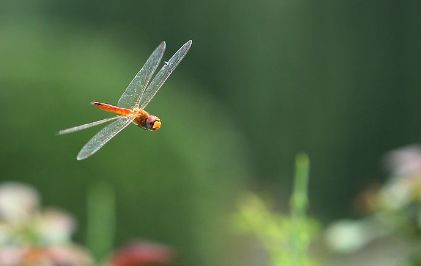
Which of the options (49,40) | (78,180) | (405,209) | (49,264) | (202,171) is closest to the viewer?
(49,264)

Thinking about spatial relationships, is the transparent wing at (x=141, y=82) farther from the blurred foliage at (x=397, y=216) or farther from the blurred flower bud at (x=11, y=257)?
the blurred foliage at (x=397, y=216)

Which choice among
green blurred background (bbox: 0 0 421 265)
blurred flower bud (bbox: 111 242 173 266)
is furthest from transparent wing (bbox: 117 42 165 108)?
green blurred background (bbox: 0 0 421 265)

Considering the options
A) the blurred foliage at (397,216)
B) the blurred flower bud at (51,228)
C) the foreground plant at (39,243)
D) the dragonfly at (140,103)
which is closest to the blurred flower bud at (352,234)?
the blurred foliage at (397,216)

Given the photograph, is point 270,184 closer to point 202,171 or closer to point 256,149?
point 256,149

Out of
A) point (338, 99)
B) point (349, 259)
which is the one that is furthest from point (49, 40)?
point (338, 99)

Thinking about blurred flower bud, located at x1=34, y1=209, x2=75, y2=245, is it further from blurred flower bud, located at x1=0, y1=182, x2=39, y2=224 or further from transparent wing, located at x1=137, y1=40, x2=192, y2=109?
transparent wing, located at x1=137, y1=40, x2=192, y2=109

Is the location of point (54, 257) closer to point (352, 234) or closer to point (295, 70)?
point (352, 234)

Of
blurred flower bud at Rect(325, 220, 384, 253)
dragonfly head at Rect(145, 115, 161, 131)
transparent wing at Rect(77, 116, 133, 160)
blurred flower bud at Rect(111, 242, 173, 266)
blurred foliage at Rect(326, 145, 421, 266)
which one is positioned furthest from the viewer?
blurred flower bud at Rect(325, 220, 384, 253)
